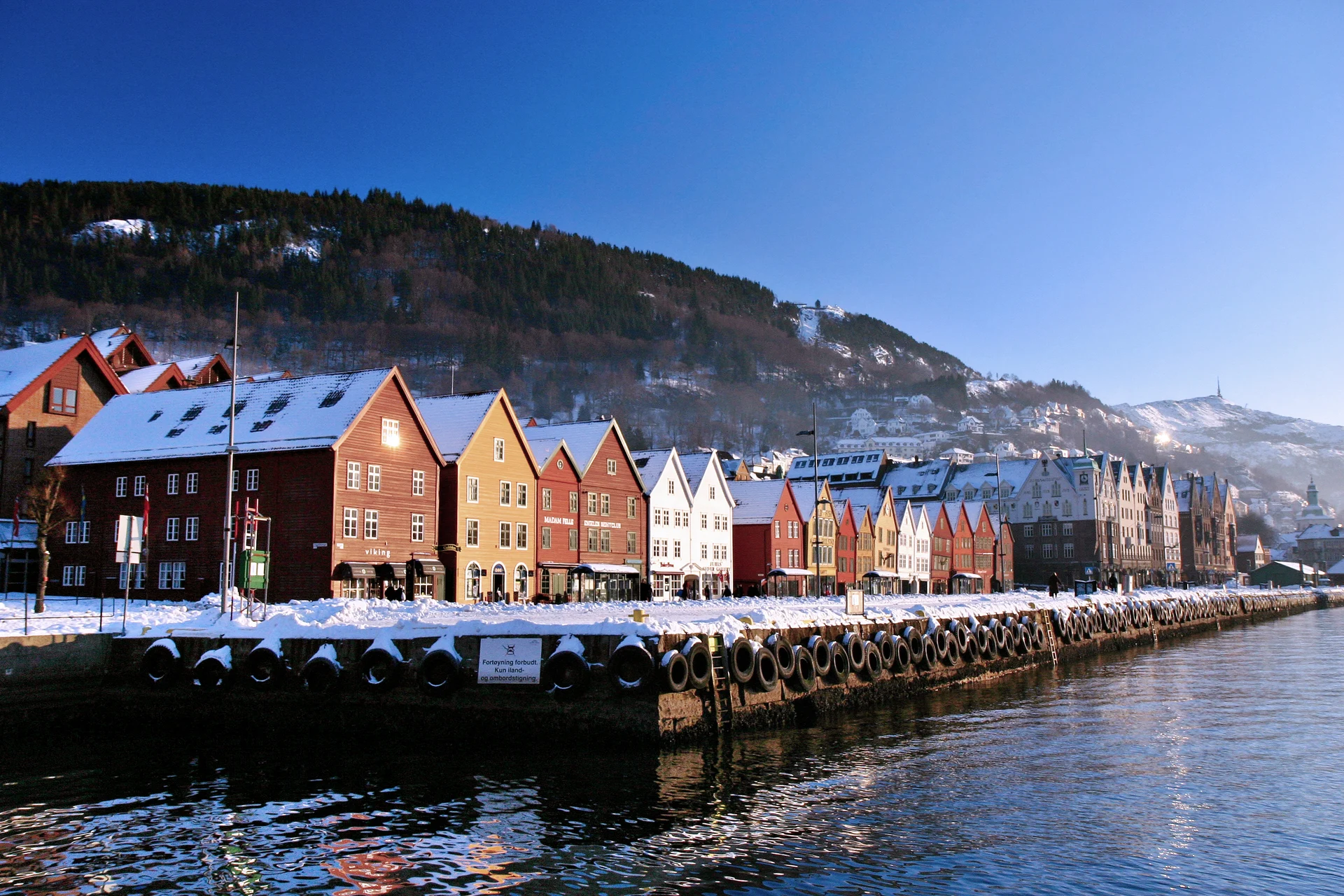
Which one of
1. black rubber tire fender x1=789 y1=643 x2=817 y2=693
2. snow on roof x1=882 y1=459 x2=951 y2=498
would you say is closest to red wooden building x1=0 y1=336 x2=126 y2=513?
black rubber tire fender x1=789 y1=643 x2=817 y2=693

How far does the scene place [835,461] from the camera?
166875mm

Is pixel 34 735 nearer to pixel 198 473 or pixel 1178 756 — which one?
pixel 198 473

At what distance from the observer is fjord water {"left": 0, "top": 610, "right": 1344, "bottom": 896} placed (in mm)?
16000

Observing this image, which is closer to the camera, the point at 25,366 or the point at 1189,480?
the point at 25,366

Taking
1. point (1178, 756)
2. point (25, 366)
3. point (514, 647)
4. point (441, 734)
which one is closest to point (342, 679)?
point (441, 734)

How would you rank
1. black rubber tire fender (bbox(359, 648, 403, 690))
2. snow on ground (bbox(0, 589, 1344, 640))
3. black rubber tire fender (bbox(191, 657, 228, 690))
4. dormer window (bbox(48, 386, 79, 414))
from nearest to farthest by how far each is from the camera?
snow on ground (bbox(0, 589, 1344, 640))
black rubber tire fender (bbox(359, 648, 403, 690))
black rubber tire fender (bbox(191, 657, 228, 690))
dormer window (bbox(48, 386, 79, 414))

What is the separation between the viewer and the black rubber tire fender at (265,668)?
30.2m

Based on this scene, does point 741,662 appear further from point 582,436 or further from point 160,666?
point 582,436

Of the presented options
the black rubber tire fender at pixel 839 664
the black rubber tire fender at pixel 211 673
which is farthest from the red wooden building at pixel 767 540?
the black rubber tire fender at pixel 211 673

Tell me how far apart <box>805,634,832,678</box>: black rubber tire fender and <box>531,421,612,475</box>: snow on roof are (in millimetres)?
38644

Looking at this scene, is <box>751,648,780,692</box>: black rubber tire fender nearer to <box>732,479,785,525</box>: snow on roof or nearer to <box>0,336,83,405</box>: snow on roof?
<box>0,336,83,405</box>: snow on roof

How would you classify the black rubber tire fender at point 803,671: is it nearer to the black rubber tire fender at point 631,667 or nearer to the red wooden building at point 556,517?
A: the black rubber tire fender at point 631,667

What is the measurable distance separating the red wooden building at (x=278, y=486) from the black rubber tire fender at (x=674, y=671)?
2787cm

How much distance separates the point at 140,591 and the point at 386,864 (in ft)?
140
